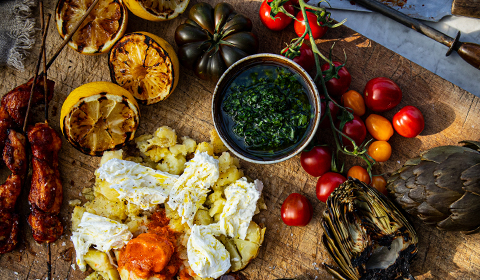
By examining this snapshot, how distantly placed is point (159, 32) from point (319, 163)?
1.93m

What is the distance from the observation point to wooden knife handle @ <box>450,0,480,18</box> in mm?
2982

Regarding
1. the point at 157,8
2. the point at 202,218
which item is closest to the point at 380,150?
the point at 202,218

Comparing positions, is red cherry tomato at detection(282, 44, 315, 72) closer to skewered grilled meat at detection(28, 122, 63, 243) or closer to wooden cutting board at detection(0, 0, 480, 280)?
wooden cutting board at detection(0, 0, 480, 280)

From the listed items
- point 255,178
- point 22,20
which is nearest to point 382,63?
point 255,178

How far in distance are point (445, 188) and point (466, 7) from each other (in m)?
1.75

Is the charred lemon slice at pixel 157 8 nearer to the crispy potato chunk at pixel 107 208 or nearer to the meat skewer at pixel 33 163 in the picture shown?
the meat skewer at pixel 33 163

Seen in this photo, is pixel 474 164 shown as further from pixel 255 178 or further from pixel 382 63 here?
pixel 255 178

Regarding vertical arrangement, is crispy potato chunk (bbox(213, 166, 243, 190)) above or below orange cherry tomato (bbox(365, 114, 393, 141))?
below

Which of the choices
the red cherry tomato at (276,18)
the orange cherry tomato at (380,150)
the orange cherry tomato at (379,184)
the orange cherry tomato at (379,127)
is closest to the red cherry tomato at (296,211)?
the orange cherry tomato at (379,184)

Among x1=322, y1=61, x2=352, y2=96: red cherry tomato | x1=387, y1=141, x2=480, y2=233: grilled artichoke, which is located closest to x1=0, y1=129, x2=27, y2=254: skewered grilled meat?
x1=322, y1=61, x2=352, y2=96: red cherry tomato

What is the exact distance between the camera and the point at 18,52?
3012mm

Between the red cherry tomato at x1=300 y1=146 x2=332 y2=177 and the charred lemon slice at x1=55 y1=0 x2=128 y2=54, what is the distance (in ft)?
6.36

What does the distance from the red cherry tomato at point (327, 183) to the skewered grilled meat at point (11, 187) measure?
2.62m

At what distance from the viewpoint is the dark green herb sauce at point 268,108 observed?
2625mm
